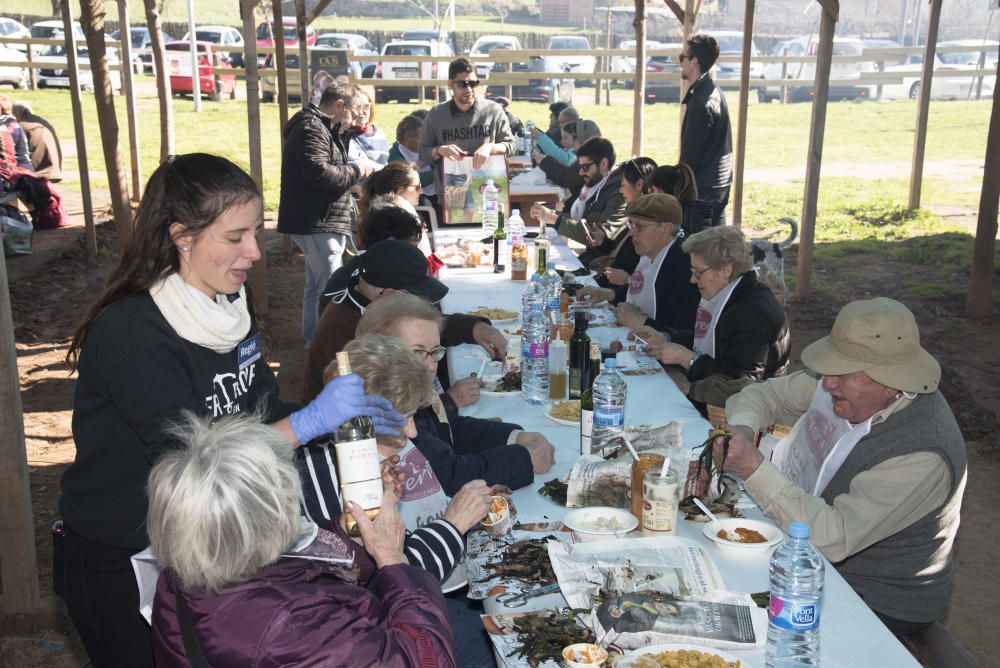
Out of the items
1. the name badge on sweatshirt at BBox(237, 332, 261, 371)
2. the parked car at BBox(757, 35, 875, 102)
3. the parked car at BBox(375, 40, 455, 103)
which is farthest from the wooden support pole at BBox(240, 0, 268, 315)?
the parked car at BBox(757, 35, 875, 102)

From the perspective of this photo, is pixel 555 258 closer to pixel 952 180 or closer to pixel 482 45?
pixel 952 180

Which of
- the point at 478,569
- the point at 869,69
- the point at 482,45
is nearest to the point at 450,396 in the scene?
the point at 478,569

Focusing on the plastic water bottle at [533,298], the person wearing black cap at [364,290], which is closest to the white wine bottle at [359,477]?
the person wearing black cap at [364,290]

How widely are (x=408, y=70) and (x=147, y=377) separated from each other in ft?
78.9

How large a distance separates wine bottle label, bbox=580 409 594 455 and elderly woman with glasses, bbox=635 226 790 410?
1094mm

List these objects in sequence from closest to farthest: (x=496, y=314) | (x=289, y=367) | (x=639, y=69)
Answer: (x=496, y=314), (x=289, y=367), (x=639, y=69)

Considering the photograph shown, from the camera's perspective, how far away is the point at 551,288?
220 inches

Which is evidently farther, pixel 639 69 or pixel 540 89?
pixel 540 89

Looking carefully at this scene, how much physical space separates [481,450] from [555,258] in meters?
3.86

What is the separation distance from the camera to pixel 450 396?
4.05 metres

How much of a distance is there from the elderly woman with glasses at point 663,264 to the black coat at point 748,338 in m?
0.85

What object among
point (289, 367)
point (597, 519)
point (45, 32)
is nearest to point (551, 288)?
point (289, 367)

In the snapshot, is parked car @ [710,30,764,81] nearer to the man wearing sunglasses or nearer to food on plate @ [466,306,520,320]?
the man wearing sunglasses

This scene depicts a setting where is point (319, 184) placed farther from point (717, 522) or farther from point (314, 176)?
point (717, 522)
